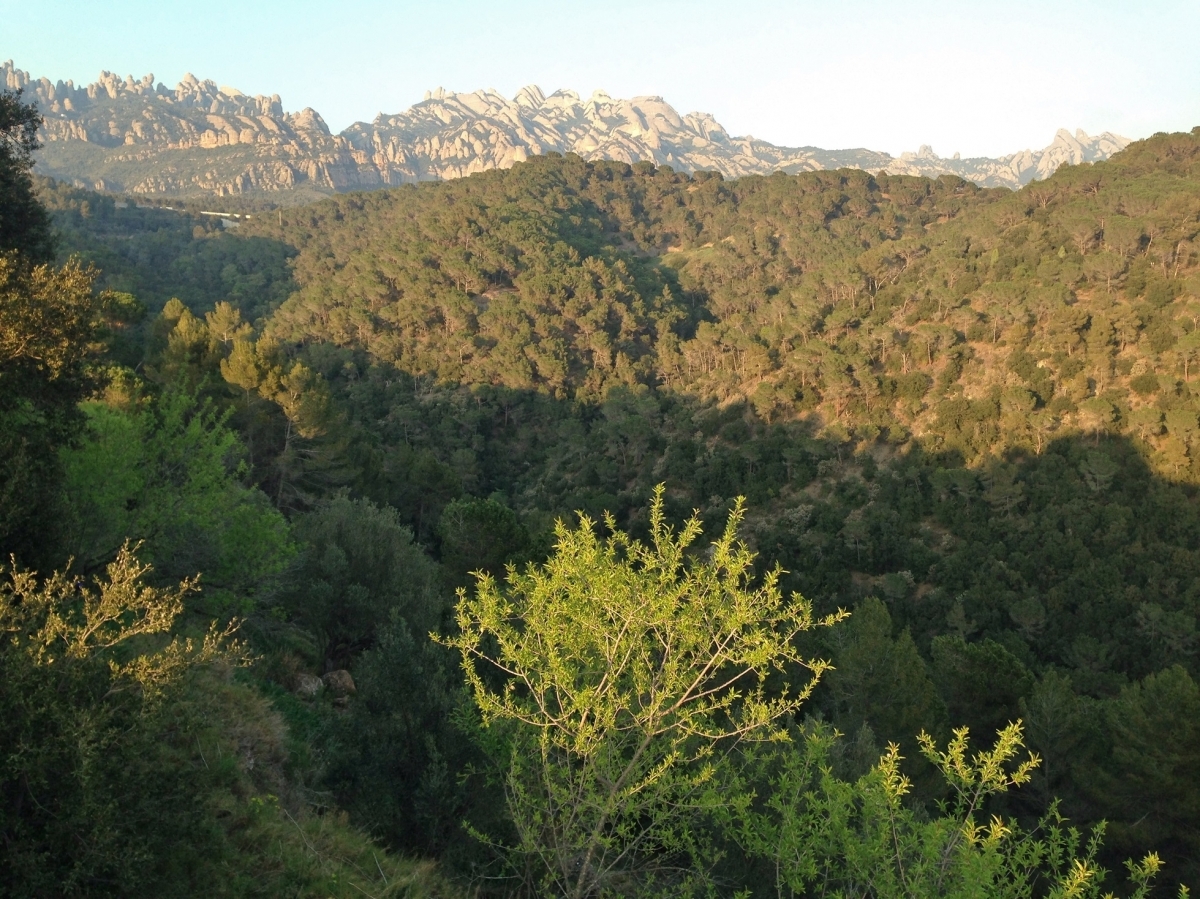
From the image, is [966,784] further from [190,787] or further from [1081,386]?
[1081,386]

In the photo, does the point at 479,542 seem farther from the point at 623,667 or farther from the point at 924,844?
the point at 924,844

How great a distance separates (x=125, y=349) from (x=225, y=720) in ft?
108

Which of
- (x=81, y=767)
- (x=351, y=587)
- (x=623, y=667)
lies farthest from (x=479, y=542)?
(x=81, y=767)

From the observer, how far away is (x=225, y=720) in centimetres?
929

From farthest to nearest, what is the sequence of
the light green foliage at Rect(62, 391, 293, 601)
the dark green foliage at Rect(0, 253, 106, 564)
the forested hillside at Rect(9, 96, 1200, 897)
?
the light green foliage at Rect(62, 391, 293, 601), the dark green foliage at Rect(0, 253, 106, 564), the forested hillside at Rect(9, 96, 1200, 897)

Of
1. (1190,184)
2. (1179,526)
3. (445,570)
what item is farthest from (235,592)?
(1190,184)

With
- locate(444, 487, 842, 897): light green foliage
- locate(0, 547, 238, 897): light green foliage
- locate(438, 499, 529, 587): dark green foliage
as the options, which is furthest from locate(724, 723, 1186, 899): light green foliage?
locate(438, 499, 529, 587): dark green foliage

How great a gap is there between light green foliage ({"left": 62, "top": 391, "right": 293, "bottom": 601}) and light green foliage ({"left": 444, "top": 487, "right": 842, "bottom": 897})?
28.1ft

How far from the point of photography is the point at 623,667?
277 inches

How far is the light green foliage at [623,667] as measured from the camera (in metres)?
6.78

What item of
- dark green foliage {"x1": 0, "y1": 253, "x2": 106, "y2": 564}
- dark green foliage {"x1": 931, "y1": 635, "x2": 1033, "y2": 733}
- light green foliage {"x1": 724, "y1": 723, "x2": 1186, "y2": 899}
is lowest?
dark green foliage {"x1": 931, "y1": 635, "x2": 1033, "y2": 733}

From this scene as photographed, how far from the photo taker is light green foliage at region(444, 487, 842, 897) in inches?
267

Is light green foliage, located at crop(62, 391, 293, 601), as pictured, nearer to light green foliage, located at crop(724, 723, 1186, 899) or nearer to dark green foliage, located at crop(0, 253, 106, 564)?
dark green foliage, located at crop(0, 253, 106, 564)

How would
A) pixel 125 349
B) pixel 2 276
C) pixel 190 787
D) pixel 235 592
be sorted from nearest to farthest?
pixel 190 787 → pixel 2 276 → pixel 235 592 → pixel 125 349
